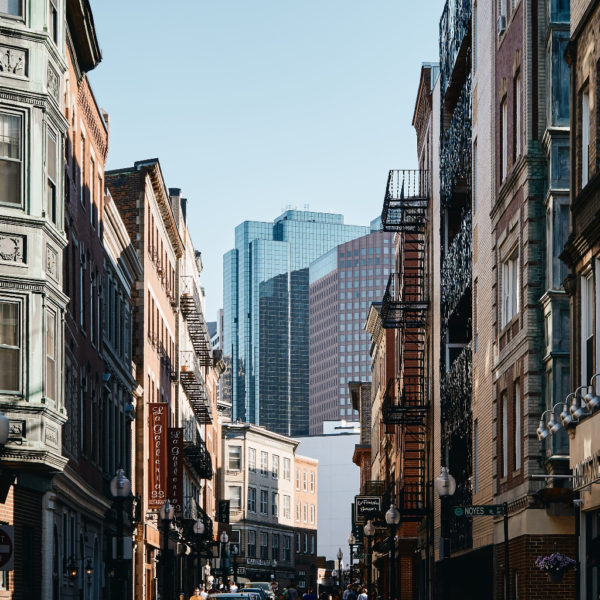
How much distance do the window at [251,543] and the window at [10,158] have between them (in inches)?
4500

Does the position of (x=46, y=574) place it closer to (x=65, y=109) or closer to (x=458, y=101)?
(x=65, y=109)

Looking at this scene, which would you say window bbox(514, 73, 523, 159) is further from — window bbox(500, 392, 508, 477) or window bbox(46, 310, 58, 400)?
window bbox(46, 310, 58, 400)

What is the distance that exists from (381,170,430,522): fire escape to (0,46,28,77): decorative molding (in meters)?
27.6

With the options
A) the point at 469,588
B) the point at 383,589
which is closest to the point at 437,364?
the point at 469,588

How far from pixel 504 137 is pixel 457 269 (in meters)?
10.2

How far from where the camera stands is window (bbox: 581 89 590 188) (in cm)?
2244

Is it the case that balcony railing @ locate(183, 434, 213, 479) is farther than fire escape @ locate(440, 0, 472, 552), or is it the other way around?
balcony railing @ locate(183, 434, 213, 479)

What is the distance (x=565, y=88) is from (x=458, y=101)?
17357 mm

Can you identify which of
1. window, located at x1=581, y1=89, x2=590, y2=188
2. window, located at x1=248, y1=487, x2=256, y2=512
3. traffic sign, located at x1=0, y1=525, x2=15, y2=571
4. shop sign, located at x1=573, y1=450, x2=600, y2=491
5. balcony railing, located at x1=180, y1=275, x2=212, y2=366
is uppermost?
balcony railing, located at x1=180, y1=275, x2=212, y2=366

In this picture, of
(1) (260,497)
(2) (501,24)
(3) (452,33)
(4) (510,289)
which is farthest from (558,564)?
(1) (260,497)

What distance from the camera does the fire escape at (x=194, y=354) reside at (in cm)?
7462

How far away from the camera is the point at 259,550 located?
461ft

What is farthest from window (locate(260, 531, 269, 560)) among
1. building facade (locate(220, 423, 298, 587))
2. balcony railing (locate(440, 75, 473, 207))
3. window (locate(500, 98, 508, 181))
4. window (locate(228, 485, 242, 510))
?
window (locate(500, 98, 508, 181))

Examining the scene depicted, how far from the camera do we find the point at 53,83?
28266 mm
